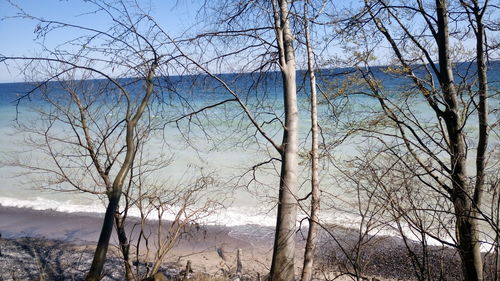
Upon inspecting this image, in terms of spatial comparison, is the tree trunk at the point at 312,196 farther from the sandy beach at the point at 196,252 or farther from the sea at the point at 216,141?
the sandy beach at the point at 196,252

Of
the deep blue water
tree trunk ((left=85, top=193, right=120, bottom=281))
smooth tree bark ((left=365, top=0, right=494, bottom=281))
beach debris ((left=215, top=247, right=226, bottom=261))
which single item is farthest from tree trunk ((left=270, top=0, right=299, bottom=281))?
beach debris ((left=215, top=247, right=226, bottom=261))

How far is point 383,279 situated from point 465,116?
4.36 m

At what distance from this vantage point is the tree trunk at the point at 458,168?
5.51 metres

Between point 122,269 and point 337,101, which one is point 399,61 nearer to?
point 337,101

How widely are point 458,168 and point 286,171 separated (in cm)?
269

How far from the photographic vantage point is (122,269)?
954cm

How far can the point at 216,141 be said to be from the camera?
1109cm

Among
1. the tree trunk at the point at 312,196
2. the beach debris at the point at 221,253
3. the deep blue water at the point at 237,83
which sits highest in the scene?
the deep blue water at the point at 237,83

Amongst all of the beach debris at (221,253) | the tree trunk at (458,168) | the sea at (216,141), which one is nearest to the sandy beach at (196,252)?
the beach debris at (221,253)

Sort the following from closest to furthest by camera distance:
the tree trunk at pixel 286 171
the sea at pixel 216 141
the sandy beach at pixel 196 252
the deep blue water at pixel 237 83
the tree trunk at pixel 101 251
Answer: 1. the tree trunk at pixel 101 251
2. the tree trunk at pixel 286 171
3. the deep blue water at pixel 237 83
4. the sea at pixel 216 141
5. the sandy beach at pixel 196 252

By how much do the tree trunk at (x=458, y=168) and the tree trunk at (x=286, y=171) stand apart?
7.18ft

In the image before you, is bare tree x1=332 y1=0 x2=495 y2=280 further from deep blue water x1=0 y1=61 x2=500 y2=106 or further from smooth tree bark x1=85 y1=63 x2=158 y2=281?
smooth tree bark x1=85 y1=63 x2=158 y2=281

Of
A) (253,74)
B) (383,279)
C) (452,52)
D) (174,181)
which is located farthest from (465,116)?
(174,181)

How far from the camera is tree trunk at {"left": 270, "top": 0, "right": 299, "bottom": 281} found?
19.0 ft
